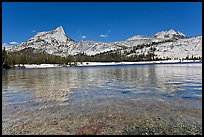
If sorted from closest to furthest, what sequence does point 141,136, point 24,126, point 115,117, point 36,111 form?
point 141,136 → point 24,126 → point 115,117 → point 36,111

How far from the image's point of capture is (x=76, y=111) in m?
15.5

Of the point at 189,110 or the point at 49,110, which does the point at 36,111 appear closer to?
the point at 49,110

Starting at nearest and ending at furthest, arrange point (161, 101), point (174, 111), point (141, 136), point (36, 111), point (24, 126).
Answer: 1. point (141, 136)
2. point (24, 126)
3. point (174, 111)
4. point (36, 111)
5. point (161, 101)

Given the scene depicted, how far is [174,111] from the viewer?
14.6 meters

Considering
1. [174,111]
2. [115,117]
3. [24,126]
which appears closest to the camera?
[24,126]

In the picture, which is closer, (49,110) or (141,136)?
(141,136)

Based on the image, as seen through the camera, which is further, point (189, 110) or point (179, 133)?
point (189, 110)

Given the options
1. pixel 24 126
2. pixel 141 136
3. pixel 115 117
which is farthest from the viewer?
pixel 115 117

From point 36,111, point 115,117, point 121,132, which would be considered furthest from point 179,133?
point 36,111

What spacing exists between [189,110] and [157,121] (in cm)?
375

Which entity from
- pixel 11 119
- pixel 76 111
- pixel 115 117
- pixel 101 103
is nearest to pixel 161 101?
pixel 101 103

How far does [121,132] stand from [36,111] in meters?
7.76

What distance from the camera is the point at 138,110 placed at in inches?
601

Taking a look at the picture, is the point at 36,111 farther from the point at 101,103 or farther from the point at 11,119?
the point at 101,103
